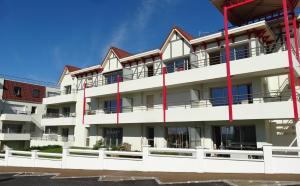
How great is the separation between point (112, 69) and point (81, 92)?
479 centimetres

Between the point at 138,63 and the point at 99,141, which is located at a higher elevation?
the point at 138,63

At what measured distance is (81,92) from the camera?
31.0 m

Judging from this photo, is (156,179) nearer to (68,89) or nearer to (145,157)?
(145,157)

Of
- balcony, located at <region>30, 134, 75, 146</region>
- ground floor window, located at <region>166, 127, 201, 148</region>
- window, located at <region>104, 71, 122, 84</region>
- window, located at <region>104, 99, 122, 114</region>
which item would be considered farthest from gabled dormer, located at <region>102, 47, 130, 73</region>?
ground floor window, located at <region>166, 127, 201, 148</region>

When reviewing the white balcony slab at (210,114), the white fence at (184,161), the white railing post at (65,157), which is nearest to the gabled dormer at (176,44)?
the white balcony slab at (210,114)

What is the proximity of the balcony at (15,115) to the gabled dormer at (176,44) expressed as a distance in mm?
25764

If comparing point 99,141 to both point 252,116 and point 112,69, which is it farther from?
point 252,116

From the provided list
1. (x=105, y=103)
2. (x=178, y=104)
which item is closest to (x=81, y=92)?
(x=105, y=103)

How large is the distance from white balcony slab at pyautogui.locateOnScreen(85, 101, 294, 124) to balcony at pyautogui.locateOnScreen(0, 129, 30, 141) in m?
17.5

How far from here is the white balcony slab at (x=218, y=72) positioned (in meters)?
A: 17.0

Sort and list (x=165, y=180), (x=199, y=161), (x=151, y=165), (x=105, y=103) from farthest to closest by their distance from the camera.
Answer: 1. (x=105, y=103)
2. (x=151, y=165)
3. (x=199, y=161)
4. (x=165, y=180)

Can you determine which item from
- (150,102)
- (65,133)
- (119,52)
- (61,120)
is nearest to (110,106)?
(150,102)

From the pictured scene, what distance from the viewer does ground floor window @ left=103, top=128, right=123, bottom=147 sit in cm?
2705

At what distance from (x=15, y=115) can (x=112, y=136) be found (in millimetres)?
19295
